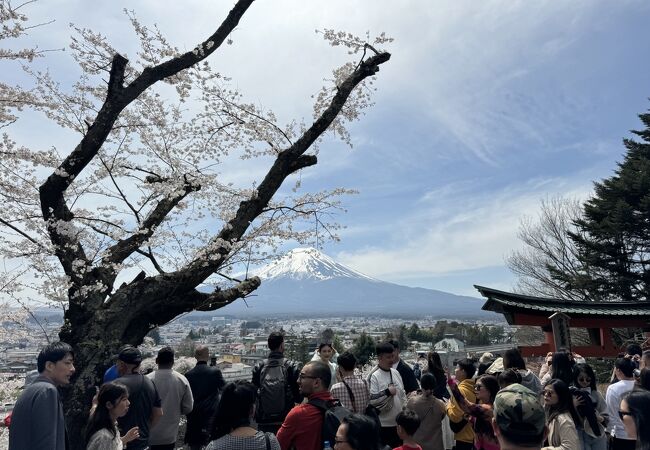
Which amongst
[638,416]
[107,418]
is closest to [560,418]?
[638,416]

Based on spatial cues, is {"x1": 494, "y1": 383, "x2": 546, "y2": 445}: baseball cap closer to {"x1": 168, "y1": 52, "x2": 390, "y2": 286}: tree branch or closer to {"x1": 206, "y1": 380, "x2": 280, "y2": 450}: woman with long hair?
{"x1": 206, "y1": 380, "x2": 280, "y2": 450}: woman with long hair

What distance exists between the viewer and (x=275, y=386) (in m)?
3.93

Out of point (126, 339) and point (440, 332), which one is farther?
point (440, 332)

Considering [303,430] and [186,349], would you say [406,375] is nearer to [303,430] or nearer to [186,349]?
[303,430]

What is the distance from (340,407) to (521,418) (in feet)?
4.72

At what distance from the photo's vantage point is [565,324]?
27.1 feet

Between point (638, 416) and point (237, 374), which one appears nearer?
point (638, 416)

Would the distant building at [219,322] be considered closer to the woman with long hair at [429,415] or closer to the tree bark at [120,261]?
the tree bark at [120,261]

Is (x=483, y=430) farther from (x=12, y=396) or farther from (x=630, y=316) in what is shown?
(x=12, y=396)

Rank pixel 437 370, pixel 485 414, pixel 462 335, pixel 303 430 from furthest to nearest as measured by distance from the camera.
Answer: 1. pixel 462 335
2. pixel 437 370
3. pixel 485 414
4. pixel 303 430

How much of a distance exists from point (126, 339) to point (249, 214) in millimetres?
2177

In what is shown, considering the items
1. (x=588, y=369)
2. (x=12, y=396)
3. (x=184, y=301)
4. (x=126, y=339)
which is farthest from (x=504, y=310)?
(x=12, y=396)

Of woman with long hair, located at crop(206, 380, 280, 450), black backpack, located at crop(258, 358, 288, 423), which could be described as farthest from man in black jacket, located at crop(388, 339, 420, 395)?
woman with long hair, located at crop(206, 380, 280, 450)

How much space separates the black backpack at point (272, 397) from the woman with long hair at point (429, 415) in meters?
1.17
